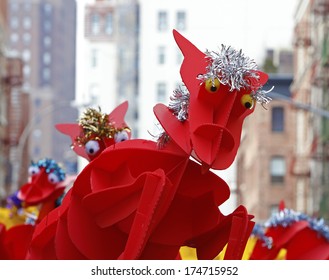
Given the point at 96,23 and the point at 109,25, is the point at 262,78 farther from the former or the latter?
the point at 109,25

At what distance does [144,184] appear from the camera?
10211 millimetres

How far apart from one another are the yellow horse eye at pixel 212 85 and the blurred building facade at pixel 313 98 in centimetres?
3648

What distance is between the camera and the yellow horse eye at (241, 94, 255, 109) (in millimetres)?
10125

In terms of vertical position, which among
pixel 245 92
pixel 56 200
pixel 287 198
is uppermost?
pixel 245 92

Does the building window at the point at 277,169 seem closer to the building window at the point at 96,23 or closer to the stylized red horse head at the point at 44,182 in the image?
the building window at the point at 96,23

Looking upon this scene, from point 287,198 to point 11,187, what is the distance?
557 inches

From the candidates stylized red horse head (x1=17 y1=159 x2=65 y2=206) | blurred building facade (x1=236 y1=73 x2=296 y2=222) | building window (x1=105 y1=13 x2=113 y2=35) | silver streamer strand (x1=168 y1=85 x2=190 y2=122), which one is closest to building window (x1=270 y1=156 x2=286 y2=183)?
blurred building facade (x1=236 y1=73 x2=296 y2=222)

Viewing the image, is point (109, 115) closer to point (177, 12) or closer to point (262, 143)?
point (262, 143)

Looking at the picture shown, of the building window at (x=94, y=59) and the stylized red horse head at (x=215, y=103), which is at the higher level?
the stylized red horse head at (x=215, y=103)

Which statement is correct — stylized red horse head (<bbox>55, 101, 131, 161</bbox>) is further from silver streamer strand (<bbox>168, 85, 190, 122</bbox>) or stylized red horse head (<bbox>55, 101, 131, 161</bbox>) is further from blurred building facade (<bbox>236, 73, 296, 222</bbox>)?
blurred building facade (<bbox>236, 73, 296, 222</bbox>)

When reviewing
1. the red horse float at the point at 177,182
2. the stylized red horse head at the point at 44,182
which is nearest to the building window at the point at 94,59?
the stylized red horse head at the point at 44,182

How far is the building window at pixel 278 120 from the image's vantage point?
245 ft

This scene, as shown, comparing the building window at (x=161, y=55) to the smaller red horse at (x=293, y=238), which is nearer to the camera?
the smaller red horse at (x=293, y=238)
